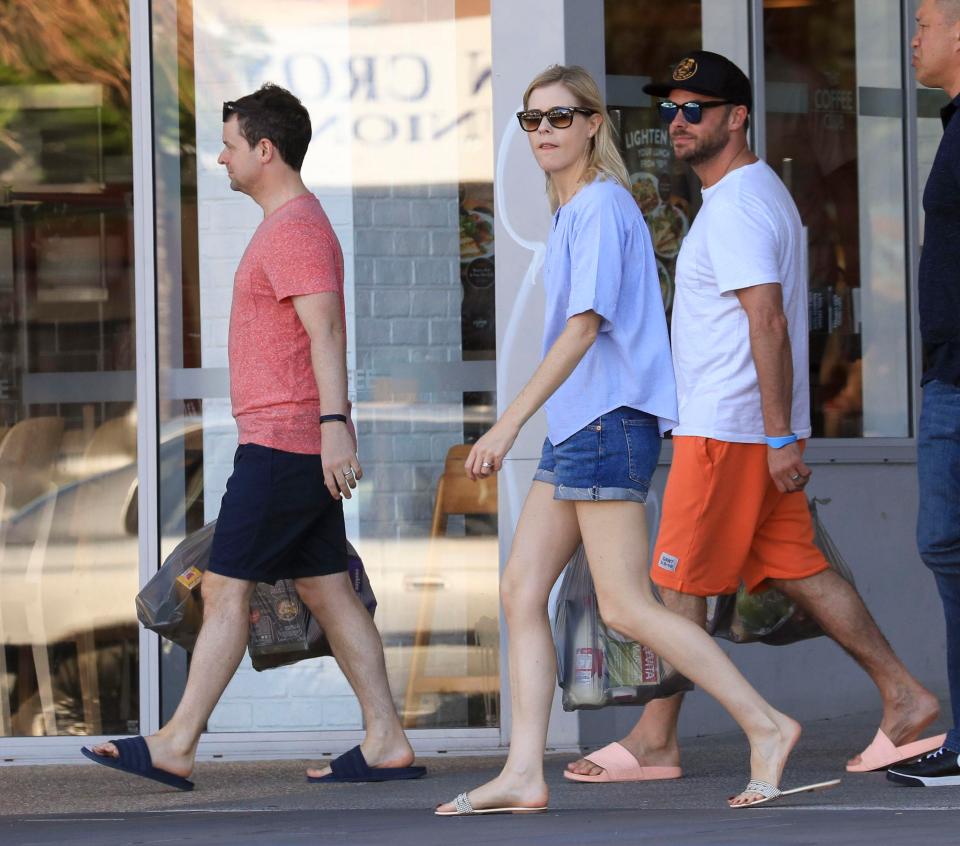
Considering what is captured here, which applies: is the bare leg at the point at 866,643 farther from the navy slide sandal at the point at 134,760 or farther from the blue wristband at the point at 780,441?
the navy slide sandal at the point at 134,760

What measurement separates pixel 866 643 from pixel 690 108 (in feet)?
5.39

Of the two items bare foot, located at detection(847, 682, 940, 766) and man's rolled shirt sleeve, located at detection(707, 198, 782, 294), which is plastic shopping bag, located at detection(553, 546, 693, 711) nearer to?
bare foot, located at detection(847, 682, 940, 766)

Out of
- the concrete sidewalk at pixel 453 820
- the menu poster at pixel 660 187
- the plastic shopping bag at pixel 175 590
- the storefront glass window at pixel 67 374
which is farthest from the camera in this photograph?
the menu poster at pixel 660 187

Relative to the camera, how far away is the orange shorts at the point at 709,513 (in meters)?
5.23

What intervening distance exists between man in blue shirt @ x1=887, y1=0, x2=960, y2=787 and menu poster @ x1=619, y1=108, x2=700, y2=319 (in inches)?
80.3

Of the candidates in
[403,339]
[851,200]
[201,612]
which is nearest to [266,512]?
[201,612]

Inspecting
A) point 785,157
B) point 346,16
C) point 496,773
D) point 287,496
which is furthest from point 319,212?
point 785,157

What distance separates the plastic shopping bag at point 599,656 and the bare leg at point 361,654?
23.7 inches

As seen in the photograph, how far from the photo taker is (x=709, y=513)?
522 cm

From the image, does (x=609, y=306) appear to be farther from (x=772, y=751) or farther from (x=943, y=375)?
(x=772, y=751)

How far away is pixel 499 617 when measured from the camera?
21.3ft

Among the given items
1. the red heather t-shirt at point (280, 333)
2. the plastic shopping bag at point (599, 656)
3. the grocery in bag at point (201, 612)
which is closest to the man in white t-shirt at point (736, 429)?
the plastic shopping bag at point (599, 656)

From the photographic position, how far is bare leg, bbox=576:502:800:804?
4.65 metres

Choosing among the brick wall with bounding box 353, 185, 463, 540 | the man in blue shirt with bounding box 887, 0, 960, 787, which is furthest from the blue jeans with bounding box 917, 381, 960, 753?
the brick wall with bounding box 353, 185, 463, 540
